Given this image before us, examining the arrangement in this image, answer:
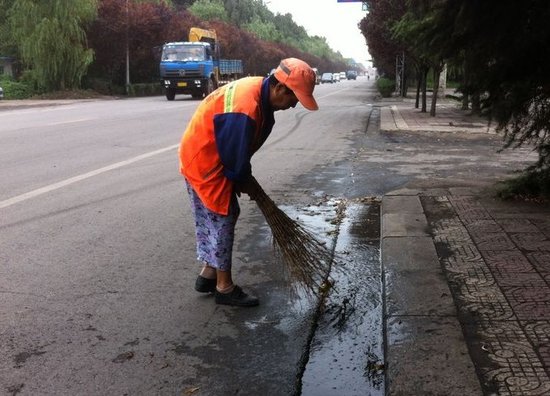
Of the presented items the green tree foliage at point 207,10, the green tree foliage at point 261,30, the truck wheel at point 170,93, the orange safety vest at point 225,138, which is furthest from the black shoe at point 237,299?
Result: the green tree foliage at point 261,30

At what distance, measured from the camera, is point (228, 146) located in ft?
11.5

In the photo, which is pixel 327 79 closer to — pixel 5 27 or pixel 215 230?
pixel 5 27

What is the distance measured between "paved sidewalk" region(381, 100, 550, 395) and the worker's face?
4.54ft

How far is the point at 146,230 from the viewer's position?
19.0 ft

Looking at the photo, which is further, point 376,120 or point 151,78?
point 151,78

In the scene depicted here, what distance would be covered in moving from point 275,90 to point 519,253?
92.1 inches

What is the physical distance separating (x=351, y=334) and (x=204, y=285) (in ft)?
3.64

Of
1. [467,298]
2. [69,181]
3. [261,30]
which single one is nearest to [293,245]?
[467,298]

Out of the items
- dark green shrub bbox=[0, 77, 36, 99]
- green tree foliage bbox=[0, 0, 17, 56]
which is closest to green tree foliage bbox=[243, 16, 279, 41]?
A: green tree foliage bbox=[0, 0, 17, 56]

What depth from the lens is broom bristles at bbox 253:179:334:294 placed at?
12.9ft

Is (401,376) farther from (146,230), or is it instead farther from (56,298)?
(146,230)

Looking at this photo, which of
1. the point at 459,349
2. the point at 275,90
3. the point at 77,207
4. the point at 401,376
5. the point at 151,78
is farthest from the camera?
the point at 151,78

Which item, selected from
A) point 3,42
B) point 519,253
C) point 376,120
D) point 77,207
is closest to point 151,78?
point 3,42

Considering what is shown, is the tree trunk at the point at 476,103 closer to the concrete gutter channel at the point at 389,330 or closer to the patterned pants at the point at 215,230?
the concrete gutter channel at the point at 389,330
